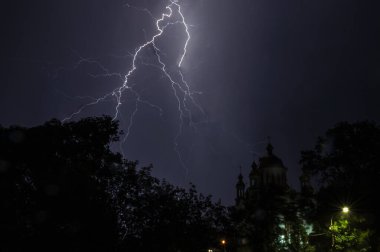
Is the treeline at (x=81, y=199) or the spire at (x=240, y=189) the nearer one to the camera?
the treeline at (x=81, y=199)

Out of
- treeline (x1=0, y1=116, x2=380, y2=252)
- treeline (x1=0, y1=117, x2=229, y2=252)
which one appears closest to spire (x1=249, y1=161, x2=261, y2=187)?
treeline (x1=0, y1=116, x2=380, y2=252)

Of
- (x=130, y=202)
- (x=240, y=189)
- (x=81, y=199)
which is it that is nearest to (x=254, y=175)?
(x=240, y=189)

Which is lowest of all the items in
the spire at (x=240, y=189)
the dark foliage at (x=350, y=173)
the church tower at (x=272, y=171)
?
the dark foliage at (x=350, y=173)

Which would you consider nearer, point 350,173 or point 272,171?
point 350,173

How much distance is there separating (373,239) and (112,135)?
61.3 ft

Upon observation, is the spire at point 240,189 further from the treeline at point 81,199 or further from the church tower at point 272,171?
the treeline at point 81,199

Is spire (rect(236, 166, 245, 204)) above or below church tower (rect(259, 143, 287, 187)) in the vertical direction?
above

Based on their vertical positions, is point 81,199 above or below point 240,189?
below

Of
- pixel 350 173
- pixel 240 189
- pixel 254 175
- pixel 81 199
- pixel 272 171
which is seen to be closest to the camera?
pixel 81 199

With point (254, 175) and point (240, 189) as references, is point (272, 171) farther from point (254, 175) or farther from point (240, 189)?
point (240, 189)

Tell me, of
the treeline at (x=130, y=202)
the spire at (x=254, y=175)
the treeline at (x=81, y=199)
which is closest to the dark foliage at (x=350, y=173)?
the treeline at (x=130, y=202)

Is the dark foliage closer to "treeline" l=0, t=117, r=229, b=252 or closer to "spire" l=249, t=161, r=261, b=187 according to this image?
"treeline" l=0, t=117, r=229, b=252

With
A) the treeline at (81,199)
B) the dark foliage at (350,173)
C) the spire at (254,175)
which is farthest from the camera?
the spire at (254,175)

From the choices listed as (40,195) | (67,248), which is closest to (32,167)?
(40,195)
